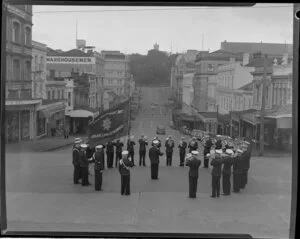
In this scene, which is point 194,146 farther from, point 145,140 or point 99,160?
point 99,160

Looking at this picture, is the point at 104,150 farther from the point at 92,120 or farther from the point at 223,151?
the point at 223,151

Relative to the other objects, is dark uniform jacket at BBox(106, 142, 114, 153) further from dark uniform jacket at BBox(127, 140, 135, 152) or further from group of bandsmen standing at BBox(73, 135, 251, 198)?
dark uniform jacket at BBox(127, 140, 135, 152)

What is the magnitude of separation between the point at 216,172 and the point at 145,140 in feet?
1.97

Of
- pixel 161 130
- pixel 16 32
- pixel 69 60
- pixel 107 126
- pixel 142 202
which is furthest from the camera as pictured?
pixel 161 130

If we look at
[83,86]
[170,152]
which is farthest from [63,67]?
[170,152]

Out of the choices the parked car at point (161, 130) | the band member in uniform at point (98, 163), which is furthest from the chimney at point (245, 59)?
the band member in uniform at point (98, 163)

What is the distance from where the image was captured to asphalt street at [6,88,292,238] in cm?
347

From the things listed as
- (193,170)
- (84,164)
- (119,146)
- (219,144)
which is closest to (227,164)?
(219,144)

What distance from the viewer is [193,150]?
12.5 feet

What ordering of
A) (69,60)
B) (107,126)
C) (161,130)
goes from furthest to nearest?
(161,130)
(69,60)
(107,126)

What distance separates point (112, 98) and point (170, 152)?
619mm

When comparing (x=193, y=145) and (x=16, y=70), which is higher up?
(x=16, y=70)

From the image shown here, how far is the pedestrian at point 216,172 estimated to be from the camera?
3615 mm

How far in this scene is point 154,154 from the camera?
12.4 ft
